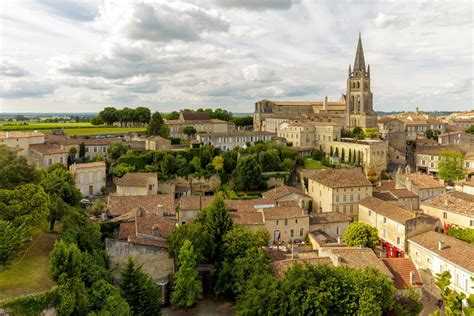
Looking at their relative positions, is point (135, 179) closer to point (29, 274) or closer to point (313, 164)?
point (29, 274)

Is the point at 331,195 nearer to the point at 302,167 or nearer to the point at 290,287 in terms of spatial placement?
the point at 302,167

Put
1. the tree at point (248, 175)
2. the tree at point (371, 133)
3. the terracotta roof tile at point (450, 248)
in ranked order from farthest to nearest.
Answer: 1. the tree at point (371, 133)
2. the tree at point (248, 175)
3. the terracotta roof tile at point (450, 248)

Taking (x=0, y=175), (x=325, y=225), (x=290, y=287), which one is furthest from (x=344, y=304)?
(x=0, y=175)

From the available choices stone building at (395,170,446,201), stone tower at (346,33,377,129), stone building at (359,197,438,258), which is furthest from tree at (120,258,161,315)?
stone tower at (346,33,377,129)

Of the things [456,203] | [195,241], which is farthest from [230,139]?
[195,241]

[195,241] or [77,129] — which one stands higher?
[77,129]

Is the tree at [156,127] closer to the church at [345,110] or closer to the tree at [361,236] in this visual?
the church at [345,110]

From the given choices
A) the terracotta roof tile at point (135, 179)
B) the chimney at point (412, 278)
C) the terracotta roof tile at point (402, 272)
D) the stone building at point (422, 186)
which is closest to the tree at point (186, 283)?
the terracotta roof tile at point (402, 272)
